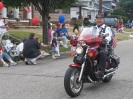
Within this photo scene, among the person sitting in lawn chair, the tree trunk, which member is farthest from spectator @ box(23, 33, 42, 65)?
the tree trunk

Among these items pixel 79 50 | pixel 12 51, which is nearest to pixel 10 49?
pixel 12 51

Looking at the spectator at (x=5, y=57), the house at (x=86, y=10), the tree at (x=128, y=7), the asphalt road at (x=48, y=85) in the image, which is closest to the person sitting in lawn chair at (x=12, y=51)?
the spectator at (x=5, y=57)

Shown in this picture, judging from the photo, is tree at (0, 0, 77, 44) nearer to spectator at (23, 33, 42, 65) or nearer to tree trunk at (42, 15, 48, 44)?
tree trunk at (42, 15, 48, 44)

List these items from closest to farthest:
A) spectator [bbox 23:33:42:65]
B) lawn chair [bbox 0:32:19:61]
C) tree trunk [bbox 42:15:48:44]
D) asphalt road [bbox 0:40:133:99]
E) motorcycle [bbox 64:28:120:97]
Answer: motorcycle [bbox 64:28:120:97]
asphalt road [bbox 0:40:133:99]
spectator [bbox 23:33:42:65]
lawn chair [bbox 0:32:19:61]
tree trunk [bbox 42:15:48:44]

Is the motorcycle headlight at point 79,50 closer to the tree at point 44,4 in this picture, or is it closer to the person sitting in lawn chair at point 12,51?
the person sitting in lawn chair at point 12,51

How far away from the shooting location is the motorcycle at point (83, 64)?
6812 mm

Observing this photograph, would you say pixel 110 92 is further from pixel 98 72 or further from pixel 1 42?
pixel 1 42

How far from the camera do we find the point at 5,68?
37.2 feet

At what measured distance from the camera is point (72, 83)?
22.6 ft

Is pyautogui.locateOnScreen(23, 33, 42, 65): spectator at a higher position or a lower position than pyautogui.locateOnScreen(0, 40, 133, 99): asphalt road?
higher

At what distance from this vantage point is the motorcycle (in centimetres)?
681

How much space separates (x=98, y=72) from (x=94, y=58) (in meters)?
0.34

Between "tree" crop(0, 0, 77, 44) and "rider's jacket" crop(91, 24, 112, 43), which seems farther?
"tree" crop(0, 0, 77, 44)

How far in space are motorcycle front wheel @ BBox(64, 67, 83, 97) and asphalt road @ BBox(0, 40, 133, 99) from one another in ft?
0.54
